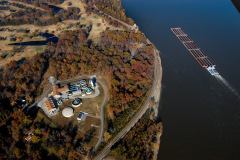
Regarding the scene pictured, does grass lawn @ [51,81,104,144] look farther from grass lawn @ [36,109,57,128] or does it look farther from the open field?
the open field

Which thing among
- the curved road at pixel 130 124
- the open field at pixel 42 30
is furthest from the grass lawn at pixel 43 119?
the open field at pixel 42 30

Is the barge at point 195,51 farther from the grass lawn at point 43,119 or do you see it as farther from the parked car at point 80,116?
the grass lawn at point 43,119

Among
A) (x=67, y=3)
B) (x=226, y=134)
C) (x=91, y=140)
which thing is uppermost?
(x=67, y=3)

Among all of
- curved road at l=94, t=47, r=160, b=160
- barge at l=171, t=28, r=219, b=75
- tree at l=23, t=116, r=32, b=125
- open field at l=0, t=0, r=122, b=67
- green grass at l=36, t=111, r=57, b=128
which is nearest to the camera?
curved road at l=94, t=47, r=160, b=160

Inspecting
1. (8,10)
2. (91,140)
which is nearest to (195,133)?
(91,140)

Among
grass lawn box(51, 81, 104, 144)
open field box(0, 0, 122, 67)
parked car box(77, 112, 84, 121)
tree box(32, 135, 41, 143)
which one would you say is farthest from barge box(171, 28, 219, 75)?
tree box(32, 135, 41, 143)

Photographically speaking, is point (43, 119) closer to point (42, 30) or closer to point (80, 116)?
point (80, 116)

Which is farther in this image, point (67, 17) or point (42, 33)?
point (67, 17)

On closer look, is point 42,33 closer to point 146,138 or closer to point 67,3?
point 67,3
